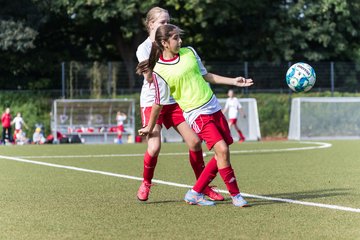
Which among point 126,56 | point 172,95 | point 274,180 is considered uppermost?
point 126,56

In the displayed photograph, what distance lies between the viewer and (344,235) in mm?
6031

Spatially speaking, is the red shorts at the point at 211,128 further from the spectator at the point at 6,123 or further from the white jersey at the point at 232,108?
the spectator at the point at 6,123

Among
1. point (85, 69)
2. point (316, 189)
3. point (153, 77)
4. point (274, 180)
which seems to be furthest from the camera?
point (85, 69)

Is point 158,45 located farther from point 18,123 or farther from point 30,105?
point 30,105

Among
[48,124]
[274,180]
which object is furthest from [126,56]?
[274,180]

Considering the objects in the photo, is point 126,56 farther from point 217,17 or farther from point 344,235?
point 344,235

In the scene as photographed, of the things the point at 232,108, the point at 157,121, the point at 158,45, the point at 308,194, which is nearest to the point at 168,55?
the point at 158,45

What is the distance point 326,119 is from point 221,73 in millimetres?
5677

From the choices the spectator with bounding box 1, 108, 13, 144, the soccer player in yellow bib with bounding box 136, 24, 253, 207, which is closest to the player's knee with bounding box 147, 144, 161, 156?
the soccer player in yellow bib with bounding box 136, 24, 253, 207

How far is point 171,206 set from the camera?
8.05m

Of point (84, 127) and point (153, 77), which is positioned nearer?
point (153, 77)

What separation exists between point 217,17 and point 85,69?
6.51 meters

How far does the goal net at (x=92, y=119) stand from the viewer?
31.5 metres

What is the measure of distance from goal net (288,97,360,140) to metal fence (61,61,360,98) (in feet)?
10.4
